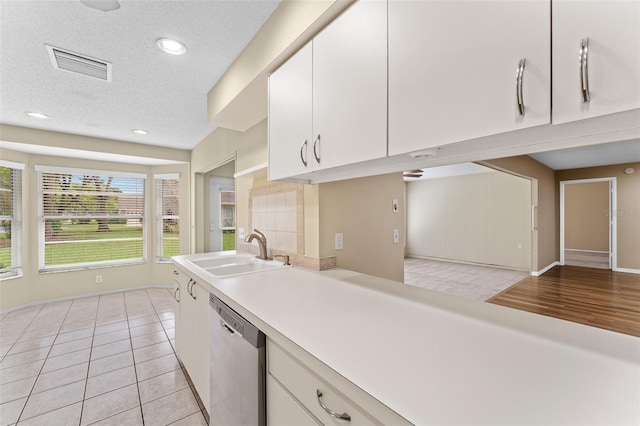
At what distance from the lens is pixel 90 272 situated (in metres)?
4.46

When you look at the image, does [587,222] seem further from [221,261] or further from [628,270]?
[221,261]

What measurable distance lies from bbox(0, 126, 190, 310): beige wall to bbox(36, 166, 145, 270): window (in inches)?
4.3

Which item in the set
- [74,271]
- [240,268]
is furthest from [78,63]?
[74,271]

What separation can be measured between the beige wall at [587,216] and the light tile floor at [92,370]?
36.7 ft

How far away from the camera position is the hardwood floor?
3.38 metres

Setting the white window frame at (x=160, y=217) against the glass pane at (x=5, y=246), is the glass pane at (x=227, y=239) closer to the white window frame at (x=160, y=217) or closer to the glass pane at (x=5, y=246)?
the white window frame at (x=160, y=217)

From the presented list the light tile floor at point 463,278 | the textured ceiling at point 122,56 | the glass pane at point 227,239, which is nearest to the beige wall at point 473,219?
the light tile floor at point 463,278

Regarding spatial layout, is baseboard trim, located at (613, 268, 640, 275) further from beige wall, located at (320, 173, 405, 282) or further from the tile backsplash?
the tile backsplash

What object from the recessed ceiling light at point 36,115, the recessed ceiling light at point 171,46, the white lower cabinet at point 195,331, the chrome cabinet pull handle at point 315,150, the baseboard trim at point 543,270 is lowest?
the baseboard trim at point 543,270

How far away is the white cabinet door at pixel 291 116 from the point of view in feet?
4.57

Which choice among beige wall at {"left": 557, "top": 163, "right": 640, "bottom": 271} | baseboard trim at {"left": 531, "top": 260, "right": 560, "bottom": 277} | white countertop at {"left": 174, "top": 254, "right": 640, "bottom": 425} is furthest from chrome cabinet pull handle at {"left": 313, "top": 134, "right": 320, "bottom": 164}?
beige wall at {"left": 557, "top": 163, "right": 640, "bottom": 271}

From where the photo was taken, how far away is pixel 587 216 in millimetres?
8633

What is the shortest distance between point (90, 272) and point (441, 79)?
5.71 meters

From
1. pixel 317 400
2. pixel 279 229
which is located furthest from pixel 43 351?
pixel 317 400
